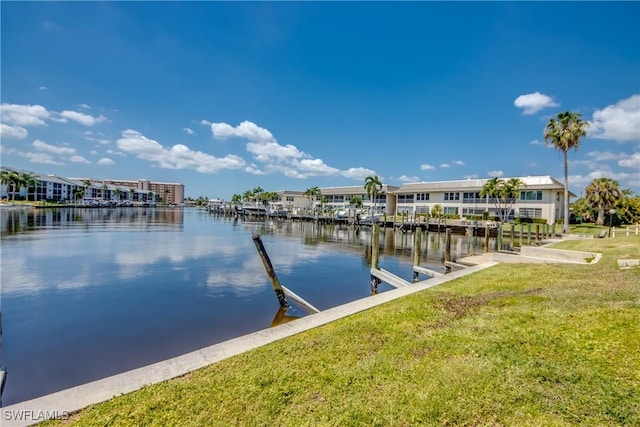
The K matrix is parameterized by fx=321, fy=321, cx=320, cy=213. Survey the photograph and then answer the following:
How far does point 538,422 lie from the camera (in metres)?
3.32

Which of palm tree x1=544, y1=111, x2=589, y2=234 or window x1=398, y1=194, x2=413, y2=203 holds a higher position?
palm tree x1=544, y1=111, x2=589, y2=234

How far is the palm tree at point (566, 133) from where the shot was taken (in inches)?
1572

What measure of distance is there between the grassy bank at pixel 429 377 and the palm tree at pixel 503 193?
4917 cm

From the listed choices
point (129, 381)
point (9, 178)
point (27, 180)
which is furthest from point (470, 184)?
point (27, 180)

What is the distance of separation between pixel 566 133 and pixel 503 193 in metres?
12.3

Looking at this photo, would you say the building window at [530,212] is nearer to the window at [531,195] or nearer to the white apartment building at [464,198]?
the white apartment building at [464,198]

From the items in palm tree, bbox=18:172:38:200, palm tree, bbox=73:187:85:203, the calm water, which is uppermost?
palm tree, bbox=18:172:38:200

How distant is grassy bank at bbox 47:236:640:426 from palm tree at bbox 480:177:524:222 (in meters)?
49.2

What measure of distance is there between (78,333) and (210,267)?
9634 mm

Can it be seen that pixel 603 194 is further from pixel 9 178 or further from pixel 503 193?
pixel 9 178

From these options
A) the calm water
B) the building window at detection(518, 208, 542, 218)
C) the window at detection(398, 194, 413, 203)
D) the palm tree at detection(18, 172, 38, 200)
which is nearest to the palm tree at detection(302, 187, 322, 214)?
the window at detection(398, 194, 413, 203)

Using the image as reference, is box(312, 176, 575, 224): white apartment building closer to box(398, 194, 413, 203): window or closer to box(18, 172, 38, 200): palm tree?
box(398, 194, 413, 203): window

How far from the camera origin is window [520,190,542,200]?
5153 cm

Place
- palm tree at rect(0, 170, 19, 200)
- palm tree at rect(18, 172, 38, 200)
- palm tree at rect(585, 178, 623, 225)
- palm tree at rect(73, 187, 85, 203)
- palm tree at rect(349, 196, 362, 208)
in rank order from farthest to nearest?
palm tree at rect(73, 187, 85, 203) → palm tree at rect(18, 172, 38, 200) → palm tree at rect(0, 170, 19, 200) → palm tree at rect(349, 196, 362, 208) → palm tree at rect(585, 178, 623, 225)
